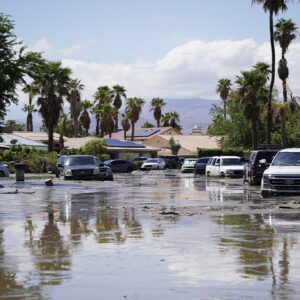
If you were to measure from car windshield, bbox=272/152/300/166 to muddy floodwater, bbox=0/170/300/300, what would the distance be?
426 centimetres

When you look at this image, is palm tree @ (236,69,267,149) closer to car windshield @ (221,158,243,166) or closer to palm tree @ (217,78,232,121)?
car windshield @ (221,158,243,166)

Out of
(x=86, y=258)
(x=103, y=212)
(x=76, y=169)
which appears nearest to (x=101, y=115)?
(x=76, y=169)

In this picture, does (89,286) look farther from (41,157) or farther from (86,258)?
(41,157)

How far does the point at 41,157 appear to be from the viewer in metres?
59.7

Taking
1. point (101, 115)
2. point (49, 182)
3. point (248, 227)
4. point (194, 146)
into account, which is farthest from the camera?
point (101, 115)

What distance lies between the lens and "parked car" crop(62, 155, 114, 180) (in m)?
35.6

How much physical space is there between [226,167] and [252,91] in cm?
2761

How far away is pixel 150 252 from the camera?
32.8 ft

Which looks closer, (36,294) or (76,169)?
(36,294)

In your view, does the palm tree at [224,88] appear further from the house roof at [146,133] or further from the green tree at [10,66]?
the green tree at [10,66]

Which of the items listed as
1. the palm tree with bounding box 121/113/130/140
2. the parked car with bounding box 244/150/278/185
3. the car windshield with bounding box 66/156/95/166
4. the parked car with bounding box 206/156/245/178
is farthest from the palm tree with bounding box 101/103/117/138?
the parked car with bounding box 244/150/278/185

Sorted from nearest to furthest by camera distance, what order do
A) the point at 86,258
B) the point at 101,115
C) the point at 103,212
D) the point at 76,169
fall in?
the point at 86,258 → the point at 103,212 → the point at 76,169 → the point at 101,115

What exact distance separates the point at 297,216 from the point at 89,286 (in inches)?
354

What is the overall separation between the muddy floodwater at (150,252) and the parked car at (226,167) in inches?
895
